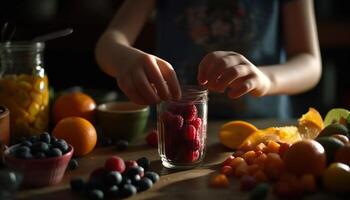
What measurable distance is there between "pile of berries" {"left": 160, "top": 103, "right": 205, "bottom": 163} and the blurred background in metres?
1.08

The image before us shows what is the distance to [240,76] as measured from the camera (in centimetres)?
88

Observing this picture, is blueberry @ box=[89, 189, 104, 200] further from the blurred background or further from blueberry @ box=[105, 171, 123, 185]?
the blurred background

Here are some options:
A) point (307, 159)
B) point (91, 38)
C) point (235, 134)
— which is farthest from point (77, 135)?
point (91, 38)

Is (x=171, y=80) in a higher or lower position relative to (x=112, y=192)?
higher

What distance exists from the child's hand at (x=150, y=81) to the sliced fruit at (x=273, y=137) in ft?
0.54

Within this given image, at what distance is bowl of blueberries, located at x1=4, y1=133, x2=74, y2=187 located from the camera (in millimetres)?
752

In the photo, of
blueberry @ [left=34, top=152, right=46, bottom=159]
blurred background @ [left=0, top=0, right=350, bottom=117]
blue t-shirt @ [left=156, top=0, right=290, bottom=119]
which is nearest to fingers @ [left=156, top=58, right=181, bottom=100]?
blueberry @ [left=34, top=152, right=46, bottom=159]

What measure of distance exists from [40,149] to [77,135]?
0.12 metres

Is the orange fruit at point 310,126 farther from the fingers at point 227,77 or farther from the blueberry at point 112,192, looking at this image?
the blueberry at point 112,192

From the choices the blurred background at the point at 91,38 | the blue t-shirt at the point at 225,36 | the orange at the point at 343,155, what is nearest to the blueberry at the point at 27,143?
the orange at the point at 343,155

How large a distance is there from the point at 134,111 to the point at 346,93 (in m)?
1.20

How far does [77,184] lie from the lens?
0.75 meters

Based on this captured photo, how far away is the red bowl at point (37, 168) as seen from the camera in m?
0.75

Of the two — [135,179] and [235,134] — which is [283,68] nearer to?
[235,134]
